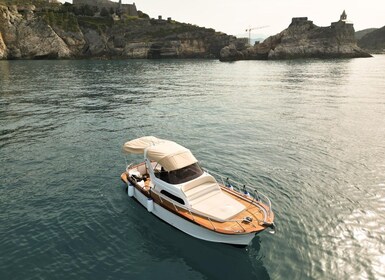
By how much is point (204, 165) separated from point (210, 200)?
29.5 feet

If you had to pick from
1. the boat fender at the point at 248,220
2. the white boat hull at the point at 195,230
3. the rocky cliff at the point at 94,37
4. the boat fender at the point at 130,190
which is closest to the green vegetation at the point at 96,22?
the rocky cliff at the point at 94,37

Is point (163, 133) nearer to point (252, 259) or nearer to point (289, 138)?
point (289, 138)

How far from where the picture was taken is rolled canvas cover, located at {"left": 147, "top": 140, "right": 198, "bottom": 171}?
1906 centimetres

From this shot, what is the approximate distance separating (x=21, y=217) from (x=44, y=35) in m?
149

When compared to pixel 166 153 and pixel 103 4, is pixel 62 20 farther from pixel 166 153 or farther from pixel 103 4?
pixel 166 153

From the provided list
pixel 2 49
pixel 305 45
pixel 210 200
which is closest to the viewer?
pixel 210 200

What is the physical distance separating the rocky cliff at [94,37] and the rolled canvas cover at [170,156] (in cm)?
14423

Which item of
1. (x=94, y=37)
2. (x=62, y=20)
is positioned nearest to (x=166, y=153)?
(x=94, y=37)

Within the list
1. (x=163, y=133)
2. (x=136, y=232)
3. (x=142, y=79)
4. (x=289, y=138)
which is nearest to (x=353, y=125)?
(x=289, y=138)

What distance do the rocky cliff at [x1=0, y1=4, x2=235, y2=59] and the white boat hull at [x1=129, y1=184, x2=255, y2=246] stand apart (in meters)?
147

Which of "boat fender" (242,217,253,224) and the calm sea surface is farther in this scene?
"boat fender" (242,217,253,224)

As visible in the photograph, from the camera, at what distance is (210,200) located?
1838 centimetres

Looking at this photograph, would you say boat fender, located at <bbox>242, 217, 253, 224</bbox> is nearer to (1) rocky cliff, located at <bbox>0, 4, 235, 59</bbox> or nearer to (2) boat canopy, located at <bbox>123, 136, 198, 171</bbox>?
(2) boat canopy, located at <bbox>123, 136, 198, 171</bbox>

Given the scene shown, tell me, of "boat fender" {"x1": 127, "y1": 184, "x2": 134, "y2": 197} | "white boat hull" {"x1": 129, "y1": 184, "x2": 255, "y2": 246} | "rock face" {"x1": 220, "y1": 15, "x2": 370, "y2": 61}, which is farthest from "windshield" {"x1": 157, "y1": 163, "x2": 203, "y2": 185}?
"rock face" {"x1": 220, "y1": 15, "x2": 370, "y2": 61}
